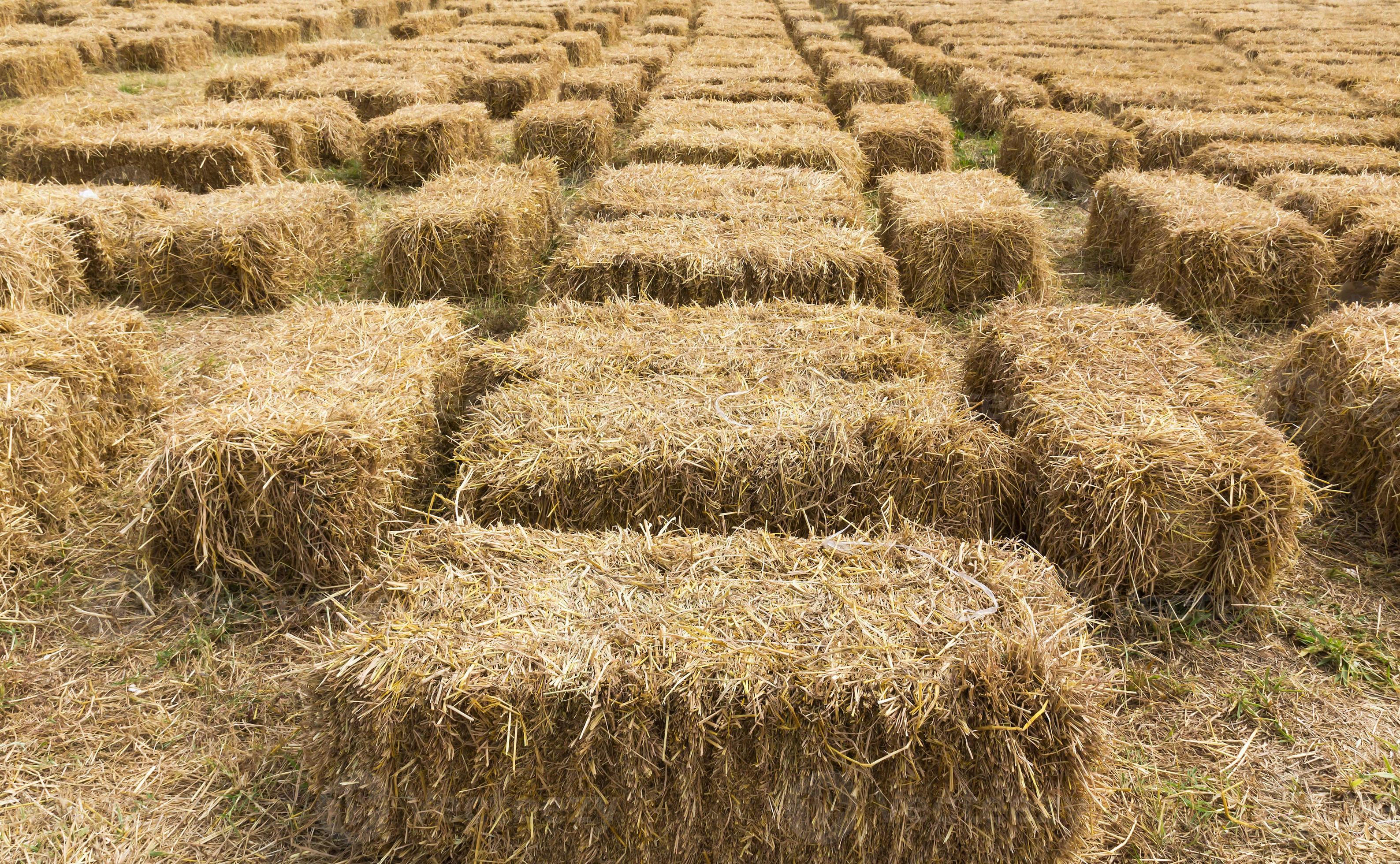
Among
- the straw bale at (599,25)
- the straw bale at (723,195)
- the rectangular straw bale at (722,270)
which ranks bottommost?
the rectangular straw bale at (722,270)

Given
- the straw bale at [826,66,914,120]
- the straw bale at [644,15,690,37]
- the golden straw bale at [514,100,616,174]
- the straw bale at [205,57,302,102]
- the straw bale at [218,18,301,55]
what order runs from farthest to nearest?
the straw bale at [644,15,690,37] < the straw bale at [218,18,301,55] < the straw bale at [826,66,914,120] < the straw bale at [205,57,302,102] < the golden straw bale at [514,100,616,174]

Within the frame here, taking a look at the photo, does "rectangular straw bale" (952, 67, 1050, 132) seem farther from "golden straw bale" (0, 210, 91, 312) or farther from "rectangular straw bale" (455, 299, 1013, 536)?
"golden straw bale" (0, 210, 91, 312)

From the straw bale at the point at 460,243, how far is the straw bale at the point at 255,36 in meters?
13.9

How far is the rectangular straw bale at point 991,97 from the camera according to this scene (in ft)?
37.4

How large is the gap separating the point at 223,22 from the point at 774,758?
69.1 feet

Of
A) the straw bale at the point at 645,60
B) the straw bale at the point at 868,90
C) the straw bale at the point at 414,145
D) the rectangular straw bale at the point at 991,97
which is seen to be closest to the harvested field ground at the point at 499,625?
the straw bale at the point at 414,145

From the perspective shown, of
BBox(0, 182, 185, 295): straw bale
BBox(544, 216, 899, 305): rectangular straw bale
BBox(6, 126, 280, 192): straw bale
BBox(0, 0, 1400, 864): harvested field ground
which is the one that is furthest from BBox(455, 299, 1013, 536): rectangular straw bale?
BBox(6, 126, 280, 192): straw bale

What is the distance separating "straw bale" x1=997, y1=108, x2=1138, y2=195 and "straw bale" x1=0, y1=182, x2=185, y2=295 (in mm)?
8606

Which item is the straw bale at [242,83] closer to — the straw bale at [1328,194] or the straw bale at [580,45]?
the straw bale at [580,45]

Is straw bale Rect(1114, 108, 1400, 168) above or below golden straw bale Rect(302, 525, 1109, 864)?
above

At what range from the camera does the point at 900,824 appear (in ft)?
8.39

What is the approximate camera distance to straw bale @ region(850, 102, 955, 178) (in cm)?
931

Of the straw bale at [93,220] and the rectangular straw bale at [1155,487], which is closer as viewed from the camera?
the rectangular straw bale at [1155,487]

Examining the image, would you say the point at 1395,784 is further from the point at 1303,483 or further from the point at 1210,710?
the point at 1303,483
